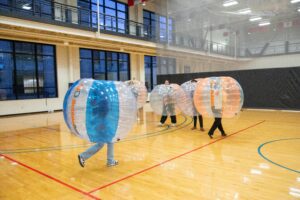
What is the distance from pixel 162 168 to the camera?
3.36 metres

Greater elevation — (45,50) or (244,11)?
(244,11)

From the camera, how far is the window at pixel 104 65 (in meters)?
13.1

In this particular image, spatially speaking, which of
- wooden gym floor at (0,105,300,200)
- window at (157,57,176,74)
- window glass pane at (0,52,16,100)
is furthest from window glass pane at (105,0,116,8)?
wooden gym floor at (0,105,300,200)

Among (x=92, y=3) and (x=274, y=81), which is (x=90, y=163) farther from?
(x=92, y=3)

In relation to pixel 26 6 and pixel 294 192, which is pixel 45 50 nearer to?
pixel 26 6

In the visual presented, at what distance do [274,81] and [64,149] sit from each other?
27.0 ft

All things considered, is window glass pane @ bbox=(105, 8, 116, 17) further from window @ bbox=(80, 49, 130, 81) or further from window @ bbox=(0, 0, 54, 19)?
window @ bbox=(0, 0, 54, 19)

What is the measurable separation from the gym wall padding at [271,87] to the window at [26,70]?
24.8 feet

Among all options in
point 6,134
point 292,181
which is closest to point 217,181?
point 292,181

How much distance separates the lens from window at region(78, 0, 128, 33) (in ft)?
40.4

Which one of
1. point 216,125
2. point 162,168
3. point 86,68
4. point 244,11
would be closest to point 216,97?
point 216,125

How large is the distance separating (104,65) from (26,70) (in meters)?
4.33

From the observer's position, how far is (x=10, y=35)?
9.60 m

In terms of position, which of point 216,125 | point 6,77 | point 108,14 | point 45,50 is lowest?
point 216,125
